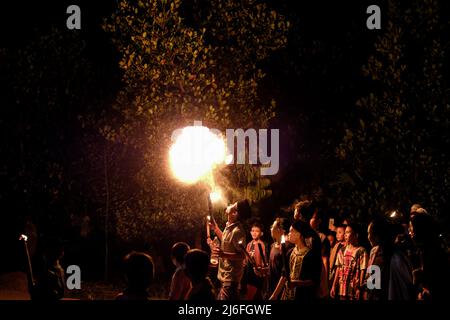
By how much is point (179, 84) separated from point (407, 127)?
4981mm

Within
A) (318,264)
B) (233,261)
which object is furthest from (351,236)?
(318,264)

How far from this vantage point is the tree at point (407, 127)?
45.3 feet

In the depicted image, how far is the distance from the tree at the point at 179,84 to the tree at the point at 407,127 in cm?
254

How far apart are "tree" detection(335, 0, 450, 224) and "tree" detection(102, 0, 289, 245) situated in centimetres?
254

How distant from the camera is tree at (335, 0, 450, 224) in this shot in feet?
45.3

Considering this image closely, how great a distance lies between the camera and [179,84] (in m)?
15.7

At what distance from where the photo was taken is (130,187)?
62.1ft

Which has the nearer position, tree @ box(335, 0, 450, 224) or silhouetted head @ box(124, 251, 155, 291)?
silhouetted head @ box(124, 251, 155, 291)

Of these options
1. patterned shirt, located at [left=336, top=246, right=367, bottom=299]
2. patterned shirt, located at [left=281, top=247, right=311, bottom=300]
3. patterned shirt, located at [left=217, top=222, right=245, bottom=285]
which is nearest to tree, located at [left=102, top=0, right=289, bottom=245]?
patterned shirt, located at [left=336, top=246, right=367, bottom=299]

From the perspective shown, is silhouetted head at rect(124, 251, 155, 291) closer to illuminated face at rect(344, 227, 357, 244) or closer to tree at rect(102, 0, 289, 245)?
illuminated face at rect(344, 227, 357, 244)

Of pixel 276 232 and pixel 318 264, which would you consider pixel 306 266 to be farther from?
pixel 276 232

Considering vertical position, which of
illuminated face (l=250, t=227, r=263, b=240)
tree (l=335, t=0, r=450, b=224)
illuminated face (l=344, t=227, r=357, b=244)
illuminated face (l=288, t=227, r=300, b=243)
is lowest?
illuminated face (l=250, t=227, r=263, b=240)

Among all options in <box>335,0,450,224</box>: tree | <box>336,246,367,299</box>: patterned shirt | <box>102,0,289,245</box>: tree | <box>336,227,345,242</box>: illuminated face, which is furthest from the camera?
<box>102,0,289,245</box>: tree

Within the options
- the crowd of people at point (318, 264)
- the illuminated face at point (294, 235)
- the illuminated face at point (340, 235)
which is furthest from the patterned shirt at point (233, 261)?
the illuminated face at point (340, 235)
